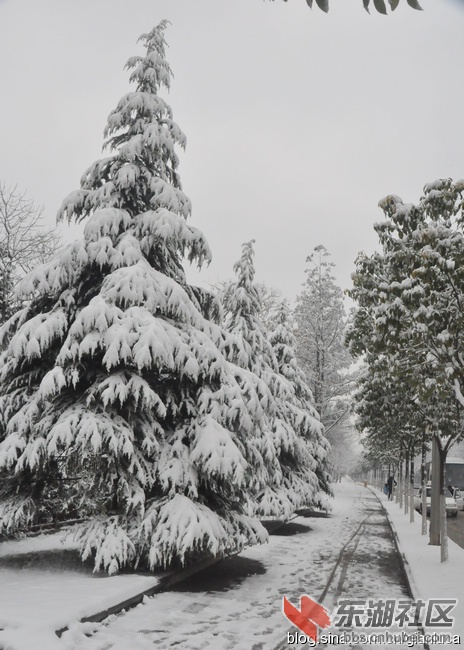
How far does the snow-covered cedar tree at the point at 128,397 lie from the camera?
10.2 metres

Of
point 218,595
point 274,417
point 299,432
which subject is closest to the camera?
point 218,595

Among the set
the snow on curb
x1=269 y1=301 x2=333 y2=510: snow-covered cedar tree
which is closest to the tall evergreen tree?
x1=269 y1=301 x2=333 y2=510: snow-covered cedar tree

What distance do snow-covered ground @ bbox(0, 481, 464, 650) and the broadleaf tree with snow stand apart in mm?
3841

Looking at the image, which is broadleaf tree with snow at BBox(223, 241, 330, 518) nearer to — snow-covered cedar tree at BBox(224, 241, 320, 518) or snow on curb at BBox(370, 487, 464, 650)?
snow-covered cedar tree at BBox(224, 241, 320, 518)

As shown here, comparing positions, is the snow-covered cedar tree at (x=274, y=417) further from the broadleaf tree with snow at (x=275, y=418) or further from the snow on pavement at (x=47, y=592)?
the snow on pavement at (x=47, y=592)

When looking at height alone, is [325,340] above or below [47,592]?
above

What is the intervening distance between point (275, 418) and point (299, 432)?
2.41 metres

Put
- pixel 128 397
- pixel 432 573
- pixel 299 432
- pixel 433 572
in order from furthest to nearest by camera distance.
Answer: pixel 299 432
pixel 433 572
pixel 432 573
pixel 128 397

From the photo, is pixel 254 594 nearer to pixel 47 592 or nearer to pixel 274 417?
pixel 47 592

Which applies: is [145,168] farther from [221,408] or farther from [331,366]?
[331,366]

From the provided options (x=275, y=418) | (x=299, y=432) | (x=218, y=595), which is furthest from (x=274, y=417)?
(x=218, y=595)

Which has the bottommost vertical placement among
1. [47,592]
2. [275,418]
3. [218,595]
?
[218,595]

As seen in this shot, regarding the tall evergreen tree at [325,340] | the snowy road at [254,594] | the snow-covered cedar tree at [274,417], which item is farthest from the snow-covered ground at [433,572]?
the tall evergreen tree at [325,340]

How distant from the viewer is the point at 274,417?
20.8 metres
